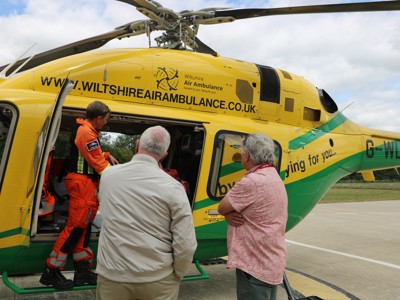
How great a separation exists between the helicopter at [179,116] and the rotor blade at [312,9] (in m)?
0.01

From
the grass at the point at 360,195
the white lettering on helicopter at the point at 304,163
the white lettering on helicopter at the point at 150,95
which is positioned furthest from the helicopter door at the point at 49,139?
the grass at the point at 360,195

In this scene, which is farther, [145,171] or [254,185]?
[254,185]

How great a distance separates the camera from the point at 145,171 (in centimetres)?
235

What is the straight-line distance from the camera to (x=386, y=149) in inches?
272

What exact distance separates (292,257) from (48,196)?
5237mm

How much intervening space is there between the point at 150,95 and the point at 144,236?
269cm

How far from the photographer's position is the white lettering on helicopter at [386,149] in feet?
21.7

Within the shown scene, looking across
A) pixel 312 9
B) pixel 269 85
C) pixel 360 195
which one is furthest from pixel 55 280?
pixel 360 195

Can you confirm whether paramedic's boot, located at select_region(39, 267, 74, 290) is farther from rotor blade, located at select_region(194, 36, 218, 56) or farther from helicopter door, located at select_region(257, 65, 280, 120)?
rotor blade, located at select_region(194, 36, 218, 56)

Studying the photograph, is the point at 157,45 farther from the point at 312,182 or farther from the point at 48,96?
the point at 312,182

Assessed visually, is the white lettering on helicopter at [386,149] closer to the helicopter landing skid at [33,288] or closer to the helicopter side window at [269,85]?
the helicopter side window at [269,85]

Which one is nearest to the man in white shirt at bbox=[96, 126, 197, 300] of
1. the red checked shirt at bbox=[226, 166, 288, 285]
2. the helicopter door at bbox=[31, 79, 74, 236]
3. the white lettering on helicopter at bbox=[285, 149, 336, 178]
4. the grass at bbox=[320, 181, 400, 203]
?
the red checked shirt at bbox=[226, 166, 288, 285]

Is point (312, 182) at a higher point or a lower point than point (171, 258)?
higher

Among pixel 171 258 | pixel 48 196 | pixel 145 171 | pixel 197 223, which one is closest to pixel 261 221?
pixel 171 258
